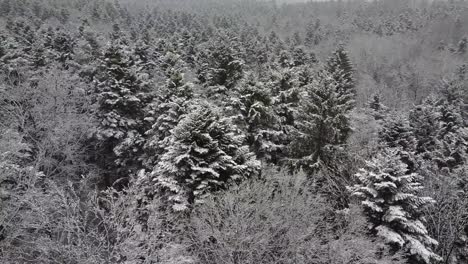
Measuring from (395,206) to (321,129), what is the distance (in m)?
6.54

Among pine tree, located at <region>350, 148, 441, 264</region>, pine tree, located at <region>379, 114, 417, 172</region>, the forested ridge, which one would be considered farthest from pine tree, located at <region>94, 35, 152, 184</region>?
pine tree, located at <region>379, 114, 417, 172</region>

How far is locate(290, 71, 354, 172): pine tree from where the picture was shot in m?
18.3

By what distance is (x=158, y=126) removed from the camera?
64.0 ft

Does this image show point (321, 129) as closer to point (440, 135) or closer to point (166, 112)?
point (166, 112)

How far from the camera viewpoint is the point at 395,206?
1318cm

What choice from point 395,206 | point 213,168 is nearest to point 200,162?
point 213,168

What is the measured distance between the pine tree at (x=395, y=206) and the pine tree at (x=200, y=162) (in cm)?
518

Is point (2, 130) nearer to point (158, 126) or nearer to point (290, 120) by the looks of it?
point (158, 126)

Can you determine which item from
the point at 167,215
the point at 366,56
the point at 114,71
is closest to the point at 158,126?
the point at 114,71

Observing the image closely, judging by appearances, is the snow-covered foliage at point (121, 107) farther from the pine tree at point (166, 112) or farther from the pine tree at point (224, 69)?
the pine tree at point (224, 69)

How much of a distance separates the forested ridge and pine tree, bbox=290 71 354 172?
81mm

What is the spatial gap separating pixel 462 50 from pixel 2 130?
231 ft

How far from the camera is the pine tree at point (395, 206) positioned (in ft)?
41.7

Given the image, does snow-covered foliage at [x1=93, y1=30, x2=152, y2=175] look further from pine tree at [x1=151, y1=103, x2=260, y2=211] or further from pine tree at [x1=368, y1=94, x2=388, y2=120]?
pine tree at [x1=368, y1=94, x2=388, y2=120]
